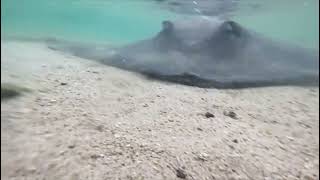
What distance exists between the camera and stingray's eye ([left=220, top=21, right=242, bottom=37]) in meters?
7.56

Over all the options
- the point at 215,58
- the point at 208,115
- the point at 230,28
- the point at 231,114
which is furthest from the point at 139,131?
the point at 230,28

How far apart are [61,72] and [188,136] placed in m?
2.22

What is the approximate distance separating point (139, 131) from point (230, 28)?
4772 millimetres

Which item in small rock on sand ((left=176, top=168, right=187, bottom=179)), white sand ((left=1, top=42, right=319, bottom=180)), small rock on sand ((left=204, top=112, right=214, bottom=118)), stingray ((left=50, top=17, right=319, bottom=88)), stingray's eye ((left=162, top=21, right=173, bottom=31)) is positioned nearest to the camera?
white sand ((left=1, top=42, right=319, bottom=180))

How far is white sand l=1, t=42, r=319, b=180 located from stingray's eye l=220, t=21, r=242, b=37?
94.4 inches

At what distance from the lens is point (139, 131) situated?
359 centimetres

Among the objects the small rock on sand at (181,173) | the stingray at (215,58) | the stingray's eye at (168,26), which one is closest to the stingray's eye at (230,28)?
the stingray at (215,58)

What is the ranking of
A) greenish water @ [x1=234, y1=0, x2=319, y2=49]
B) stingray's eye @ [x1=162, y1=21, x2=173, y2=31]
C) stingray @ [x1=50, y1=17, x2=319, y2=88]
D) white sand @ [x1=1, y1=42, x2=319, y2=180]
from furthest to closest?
greenish water @ [x1=234, y1=0, x2=319, y2=49], stingray's eye @ [x1=162, y1=21, x2=173, y2=31], stingray @ [x1=50, y1=17, x2=319, y2=88], white sand @ [x1=1, y1=42, x2=319, y2=180]

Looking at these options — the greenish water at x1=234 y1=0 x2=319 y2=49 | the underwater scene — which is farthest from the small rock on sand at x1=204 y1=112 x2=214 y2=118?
the greenish water at x1=234 y1=0 x2=319 y2=49

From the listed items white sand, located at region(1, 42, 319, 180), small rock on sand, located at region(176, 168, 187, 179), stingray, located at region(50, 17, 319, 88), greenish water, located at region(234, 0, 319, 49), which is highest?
greenish water, located at region(234, 0, 319, 49)

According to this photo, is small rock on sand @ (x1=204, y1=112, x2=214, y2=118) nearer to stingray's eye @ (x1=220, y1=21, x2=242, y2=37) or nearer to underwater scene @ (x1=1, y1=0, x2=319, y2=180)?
underwater scene @ (x1=1, y1=0, x2=319, y2=180)

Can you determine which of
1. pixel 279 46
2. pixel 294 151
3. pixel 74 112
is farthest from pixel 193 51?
pixel 74 112

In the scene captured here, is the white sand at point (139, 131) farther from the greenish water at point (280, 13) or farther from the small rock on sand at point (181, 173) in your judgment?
the greenish water at point (280, 13)

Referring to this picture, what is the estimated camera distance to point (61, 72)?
4.91 m
